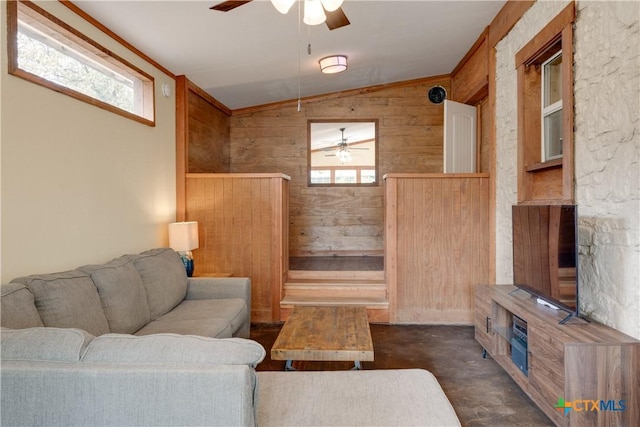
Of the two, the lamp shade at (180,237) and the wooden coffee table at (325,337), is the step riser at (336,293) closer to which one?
the wooden coffee table at (325,337)

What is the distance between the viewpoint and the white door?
443 cm

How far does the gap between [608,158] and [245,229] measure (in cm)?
318

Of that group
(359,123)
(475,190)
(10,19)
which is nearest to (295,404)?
(10,19)

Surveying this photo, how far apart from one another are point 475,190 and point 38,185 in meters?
3.74

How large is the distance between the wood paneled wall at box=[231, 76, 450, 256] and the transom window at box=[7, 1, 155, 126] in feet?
7.49

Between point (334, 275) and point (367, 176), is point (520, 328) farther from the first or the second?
point (367, 176)

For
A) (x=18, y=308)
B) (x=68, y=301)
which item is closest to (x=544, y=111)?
(x=68, y=301)

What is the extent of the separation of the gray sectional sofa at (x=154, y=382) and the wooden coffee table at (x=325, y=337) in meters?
0.42

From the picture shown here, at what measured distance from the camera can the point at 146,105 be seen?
11.9ft

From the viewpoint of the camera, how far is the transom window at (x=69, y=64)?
88.3 inches

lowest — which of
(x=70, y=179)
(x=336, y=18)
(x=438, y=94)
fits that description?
(x=70, y=179)

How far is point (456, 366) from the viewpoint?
2896mm

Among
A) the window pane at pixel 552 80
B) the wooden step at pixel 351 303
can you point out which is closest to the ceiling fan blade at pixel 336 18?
the window pane at pixel 552 80

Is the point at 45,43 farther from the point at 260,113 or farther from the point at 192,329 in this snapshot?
the point at 260,113
